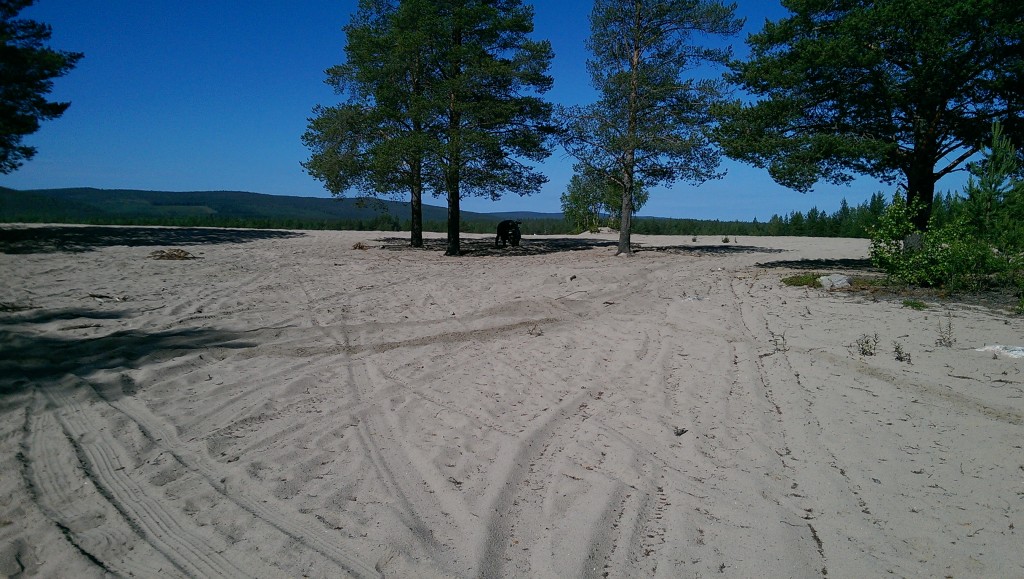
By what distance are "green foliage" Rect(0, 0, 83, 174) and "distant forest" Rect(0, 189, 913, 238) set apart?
841 centimetres

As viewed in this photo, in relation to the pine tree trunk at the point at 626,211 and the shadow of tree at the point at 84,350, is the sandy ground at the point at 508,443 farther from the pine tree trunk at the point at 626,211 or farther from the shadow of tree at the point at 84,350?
the pine tree trunk at the point at 626,211

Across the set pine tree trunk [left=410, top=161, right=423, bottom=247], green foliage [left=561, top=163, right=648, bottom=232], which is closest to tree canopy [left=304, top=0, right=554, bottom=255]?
pine tree trunk [left=410, top=161, right=423, bottom=247]

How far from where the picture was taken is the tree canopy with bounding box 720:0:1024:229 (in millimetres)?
9680

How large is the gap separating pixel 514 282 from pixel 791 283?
15.8 ft

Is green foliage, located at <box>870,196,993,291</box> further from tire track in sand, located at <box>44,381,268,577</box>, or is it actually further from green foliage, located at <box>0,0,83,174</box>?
green foliage, located at <box>0,0,83,174</box>

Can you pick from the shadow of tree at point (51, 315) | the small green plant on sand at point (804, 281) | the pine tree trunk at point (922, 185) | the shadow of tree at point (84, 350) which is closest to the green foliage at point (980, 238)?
the small green plant on sand at point (804, 281)

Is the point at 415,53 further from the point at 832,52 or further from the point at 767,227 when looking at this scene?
the point at 767,227

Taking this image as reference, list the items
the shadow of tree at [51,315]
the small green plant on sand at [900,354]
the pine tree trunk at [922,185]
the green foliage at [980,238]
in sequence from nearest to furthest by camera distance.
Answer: the small green plant on sand at [900,354] → the shadow of tree at [51,315] → the green foliage at [980,238] → the pine tree trunk at [922,185]

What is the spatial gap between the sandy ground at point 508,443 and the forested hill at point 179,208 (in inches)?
484

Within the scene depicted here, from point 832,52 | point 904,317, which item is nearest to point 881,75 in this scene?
point 832,52

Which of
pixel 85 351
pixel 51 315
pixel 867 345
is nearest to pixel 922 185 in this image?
pixel 867 345

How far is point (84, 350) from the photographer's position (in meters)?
5.11

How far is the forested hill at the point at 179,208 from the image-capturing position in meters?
35.4

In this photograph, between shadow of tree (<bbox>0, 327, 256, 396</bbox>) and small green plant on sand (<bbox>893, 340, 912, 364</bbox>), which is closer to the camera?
shadow of tree (<bbox>0, 327, 256, 396</bbox>)
